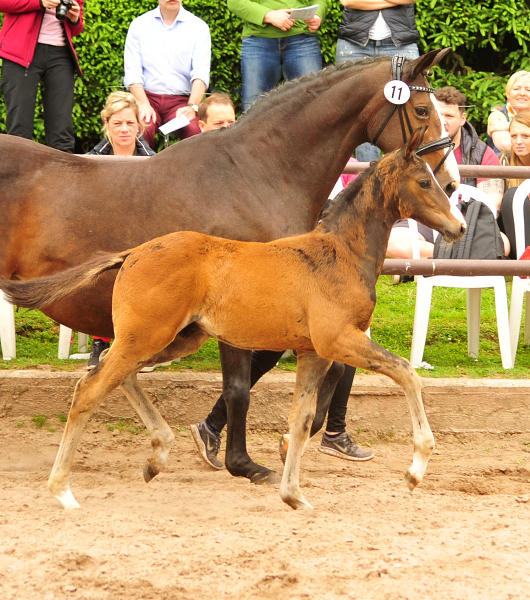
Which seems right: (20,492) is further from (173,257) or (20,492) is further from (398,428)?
(398,428)

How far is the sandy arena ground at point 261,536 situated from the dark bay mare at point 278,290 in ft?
0.99

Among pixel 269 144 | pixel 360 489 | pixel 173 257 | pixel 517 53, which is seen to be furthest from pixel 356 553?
pixel 517 53

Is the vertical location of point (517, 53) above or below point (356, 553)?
above

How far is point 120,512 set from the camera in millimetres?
3701

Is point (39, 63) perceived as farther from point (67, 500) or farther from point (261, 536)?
point (261, 536)

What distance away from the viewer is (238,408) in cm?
414

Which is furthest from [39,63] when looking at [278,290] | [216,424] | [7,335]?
[278,290]

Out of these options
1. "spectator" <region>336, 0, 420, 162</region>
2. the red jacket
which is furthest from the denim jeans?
the red jacket

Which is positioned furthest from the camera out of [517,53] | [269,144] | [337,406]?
[517,53]

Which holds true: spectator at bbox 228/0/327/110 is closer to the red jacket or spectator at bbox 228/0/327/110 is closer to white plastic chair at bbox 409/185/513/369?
the red jacket

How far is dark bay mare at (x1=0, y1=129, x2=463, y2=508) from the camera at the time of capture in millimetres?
3609

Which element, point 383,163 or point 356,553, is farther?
point 383,163

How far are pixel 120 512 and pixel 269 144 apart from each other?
1.93 m

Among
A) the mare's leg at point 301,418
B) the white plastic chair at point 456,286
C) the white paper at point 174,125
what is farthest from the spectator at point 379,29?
the mare's leg at point 301,418
